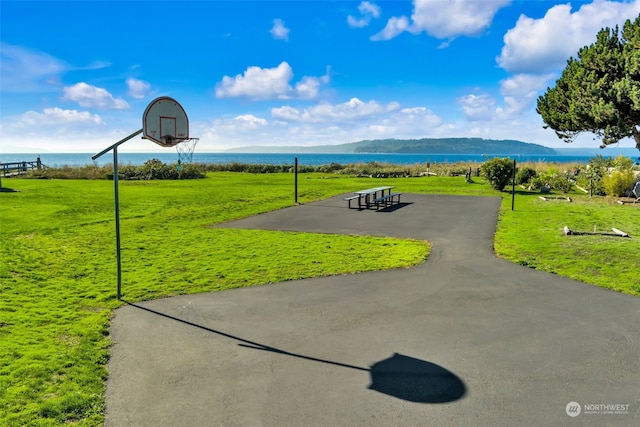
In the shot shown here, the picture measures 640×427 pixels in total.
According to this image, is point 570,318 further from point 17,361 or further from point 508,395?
point 17,361

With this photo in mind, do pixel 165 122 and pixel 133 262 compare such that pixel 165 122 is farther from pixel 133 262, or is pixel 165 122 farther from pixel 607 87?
pixel 607 87

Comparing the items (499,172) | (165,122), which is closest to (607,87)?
(499,172)

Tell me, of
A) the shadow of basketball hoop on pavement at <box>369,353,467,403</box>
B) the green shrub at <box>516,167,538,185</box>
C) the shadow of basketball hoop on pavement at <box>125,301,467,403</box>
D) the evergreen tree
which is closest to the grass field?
the shadow of basketball hoop on pavement at <box>125,301,467,403</box>

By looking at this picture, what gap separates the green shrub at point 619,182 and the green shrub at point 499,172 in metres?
4.57

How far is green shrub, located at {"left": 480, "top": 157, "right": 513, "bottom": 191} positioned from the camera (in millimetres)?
23906

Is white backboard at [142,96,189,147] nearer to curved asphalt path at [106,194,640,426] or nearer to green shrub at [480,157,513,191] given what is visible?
curved asphalt path at [106,194,640,426]

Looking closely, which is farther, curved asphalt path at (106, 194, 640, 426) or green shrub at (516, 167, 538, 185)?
green shrub at (516, 167, 538, 185)

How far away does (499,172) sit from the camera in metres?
23.9

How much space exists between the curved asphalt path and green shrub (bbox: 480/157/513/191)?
17.2m

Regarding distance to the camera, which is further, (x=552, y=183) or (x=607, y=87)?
(x=552, y=183)

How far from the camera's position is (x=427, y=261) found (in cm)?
896

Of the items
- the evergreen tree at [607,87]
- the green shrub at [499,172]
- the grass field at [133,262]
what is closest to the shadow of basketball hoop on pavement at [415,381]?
the grass field at [133,262]

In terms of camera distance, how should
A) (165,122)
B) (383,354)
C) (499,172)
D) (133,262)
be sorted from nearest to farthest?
1. (383,354)
2. (165,122)
3. (133,262)
4. (499,172)

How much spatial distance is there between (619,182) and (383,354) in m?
20.9
